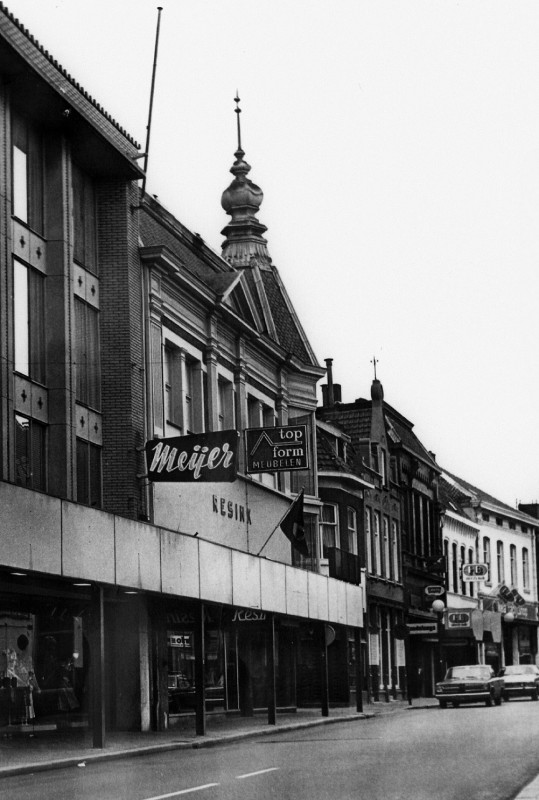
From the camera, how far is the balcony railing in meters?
48.6

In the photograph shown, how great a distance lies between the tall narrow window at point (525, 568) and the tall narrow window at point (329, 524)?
33.2 meters

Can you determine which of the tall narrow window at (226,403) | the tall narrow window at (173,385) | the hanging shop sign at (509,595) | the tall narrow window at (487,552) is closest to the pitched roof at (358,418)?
the tall narrow window at (487,552)

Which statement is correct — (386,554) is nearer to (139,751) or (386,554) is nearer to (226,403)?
(226,403)

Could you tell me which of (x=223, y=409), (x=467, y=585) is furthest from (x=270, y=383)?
(x=467, y=585)

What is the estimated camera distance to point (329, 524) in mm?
51062

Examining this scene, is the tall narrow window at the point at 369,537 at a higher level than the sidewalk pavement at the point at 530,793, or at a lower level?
higher

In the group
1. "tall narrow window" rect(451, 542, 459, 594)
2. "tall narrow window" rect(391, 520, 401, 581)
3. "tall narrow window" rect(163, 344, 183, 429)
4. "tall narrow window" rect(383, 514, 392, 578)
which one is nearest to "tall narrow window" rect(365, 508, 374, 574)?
"tall narrow window" rect(383, 514, 392, 578)

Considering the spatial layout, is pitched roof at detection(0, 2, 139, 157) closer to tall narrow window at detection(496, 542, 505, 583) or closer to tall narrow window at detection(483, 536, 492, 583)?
tall narrow window at detection(483, 536, 492, 583)

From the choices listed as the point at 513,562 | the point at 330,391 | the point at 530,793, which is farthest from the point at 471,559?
the point at 530,793

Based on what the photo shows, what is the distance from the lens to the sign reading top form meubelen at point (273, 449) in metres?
37.0

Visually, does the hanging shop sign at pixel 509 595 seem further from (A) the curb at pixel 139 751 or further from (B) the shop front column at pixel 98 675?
(B) the shop front column at pixel 98 675

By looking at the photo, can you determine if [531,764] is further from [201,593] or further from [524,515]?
[524,515]

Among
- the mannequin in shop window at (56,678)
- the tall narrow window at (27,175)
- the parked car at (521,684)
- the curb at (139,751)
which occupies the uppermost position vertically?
the tall narrow window at (27,175)

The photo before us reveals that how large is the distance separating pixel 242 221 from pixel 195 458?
2230 cm
